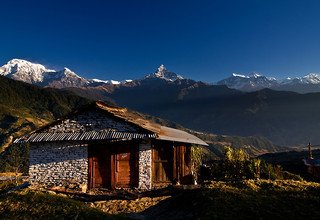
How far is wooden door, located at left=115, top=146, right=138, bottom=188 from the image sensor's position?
23906 millimetres

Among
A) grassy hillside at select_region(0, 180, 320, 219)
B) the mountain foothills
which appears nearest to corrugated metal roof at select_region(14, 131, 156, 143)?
grassy hillside at select_region(0, 180, 320, 219)

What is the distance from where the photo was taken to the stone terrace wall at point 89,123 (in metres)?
24.5

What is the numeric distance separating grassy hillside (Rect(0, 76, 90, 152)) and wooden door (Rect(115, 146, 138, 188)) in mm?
87957

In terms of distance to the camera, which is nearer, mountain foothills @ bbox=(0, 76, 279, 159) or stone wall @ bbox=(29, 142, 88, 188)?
stone wall @ bbox=(29, 142, 88, 188)

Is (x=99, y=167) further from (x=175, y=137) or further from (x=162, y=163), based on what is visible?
(x=175, y=137)

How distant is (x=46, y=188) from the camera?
2280 centimetres

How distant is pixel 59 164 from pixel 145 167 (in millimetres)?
6121

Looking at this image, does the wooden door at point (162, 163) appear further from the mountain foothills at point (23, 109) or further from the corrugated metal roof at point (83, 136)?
the mountain foothills at point (23, 109)

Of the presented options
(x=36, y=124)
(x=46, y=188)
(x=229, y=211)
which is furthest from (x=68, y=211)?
(x=36, y=124)

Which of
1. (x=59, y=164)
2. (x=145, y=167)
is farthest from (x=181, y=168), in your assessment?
(x=59, y=164)

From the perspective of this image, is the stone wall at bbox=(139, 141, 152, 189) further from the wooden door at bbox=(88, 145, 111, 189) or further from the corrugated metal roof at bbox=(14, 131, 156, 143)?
the wooden door at bbox=(88, 145, 111, 189)

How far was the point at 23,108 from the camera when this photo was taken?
162000 millimetres

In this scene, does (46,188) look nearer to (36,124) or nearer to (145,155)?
(145,155)


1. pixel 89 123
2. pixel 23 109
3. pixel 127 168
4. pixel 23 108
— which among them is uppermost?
pixel 23 108
